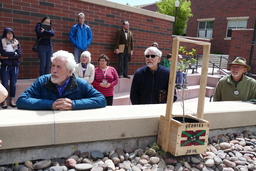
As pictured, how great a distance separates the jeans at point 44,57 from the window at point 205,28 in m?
19.8

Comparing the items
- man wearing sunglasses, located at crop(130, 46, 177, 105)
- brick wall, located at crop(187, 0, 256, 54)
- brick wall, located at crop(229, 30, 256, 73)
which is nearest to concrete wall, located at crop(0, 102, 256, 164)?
man wearing sunglasses, located at crop(130, 46, 177, 105)

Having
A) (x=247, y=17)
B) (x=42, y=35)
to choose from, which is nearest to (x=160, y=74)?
(x=42, y=35)

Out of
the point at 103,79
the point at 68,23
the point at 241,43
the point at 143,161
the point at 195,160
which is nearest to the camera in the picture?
the point at 143,161

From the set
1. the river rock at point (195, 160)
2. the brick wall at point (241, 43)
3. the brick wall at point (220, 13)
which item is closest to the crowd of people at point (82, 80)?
the river rock at point (195, 160)

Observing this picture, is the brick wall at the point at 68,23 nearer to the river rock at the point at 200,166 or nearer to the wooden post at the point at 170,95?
the wooden post at the point at 170,95

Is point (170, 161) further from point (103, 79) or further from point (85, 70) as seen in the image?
point (85, 70)

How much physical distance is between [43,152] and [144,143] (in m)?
1.08

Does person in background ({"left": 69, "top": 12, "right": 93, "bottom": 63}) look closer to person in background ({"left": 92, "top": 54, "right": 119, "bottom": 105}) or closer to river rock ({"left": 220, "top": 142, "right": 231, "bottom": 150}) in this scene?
person in background ({"left": 92, "top": 54, "right": 119, "bottom": 105})

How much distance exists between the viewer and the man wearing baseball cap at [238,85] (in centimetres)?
405

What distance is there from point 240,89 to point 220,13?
65.5 ft

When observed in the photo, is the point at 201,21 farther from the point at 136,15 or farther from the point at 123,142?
the point at 123,142

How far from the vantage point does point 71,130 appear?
7.24 feet

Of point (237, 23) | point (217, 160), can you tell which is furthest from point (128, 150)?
point (237, 23)

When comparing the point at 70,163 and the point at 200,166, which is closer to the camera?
the point at 70,163
